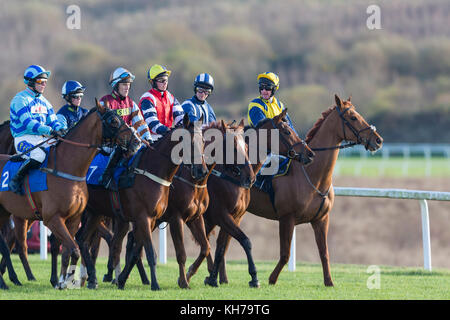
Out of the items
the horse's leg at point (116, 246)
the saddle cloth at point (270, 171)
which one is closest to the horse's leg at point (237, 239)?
the saddle cloth at point (270, 171)

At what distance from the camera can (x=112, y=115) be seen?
8406 millimetres

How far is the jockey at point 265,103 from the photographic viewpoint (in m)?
10.1

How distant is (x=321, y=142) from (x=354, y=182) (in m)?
16.3

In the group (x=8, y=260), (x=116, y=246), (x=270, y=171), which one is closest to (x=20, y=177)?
(x=8, y=260)

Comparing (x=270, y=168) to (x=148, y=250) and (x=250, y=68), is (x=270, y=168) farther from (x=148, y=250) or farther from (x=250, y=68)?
(x=250, y=68)

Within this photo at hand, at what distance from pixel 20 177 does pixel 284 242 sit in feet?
10.4

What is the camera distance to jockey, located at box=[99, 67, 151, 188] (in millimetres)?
9234

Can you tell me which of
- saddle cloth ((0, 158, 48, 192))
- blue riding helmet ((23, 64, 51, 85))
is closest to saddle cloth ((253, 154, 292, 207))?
saddle cloth ((0, 158, 48, 192))

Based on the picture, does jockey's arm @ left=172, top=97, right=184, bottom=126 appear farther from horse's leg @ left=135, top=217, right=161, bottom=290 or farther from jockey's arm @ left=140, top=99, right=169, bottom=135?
horse's leg @ left=135, top=217, right=161, bottom=290

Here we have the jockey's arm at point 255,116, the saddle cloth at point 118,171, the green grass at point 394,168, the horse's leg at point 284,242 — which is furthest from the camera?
the green grass at point 394,168

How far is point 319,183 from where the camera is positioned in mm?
9648

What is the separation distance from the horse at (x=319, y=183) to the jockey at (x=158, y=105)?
151 centimetres

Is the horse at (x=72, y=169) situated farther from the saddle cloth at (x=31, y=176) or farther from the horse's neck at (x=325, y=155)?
the horse's neck at (x=325, y=155)

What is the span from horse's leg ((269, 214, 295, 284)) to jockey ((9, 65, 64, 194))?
9.45ft
